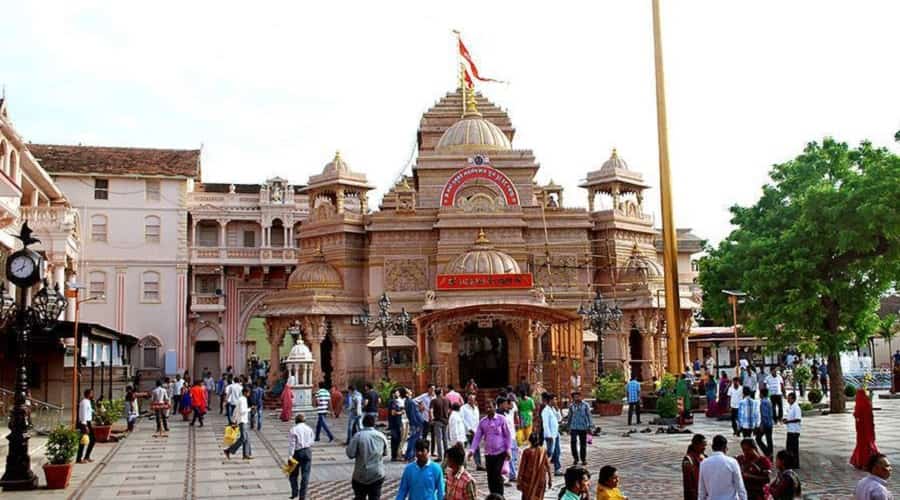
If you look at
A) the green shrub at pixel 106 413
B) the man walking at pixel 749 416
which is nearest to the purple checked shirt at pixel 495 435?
the man walking at pixel 749 416

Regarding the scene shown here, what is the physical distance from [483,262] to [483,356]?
397 centimetres

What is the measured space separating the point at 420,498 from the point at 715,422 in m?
19.4

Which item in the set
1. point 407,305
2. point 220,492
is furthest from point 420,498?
point 407,305

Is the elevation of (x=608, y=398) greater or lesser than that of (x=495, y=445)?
lesser

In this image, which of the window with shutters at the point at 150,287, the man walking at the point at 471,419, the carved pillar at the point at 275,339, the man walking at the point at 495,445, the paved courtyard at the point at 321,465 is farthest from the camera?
the window with shutters at the point at 150,287

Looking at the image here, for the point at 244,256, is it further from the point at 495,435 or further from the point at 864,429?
the point at 864,429

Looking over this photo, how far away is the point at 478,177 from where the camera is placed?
4391 cm

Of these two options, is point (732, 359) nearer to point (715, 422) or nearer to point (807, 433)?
point (715, 422)

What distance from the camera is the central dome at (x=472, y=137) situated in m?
46.4

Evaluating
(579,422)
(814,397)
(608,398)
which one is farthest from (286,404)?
(814,397)

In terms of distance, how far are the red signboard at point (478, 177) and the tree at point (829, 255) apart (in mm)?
13394

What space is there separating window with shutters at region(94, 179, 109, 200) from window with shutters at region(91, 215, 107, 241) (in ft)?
3.30

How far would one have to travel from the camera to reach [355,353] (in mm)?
42656

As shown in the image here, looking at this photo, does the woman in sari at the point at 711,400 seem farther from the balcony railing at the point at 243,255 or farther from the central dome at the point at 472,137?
the balcony railing at the point at 243,255
